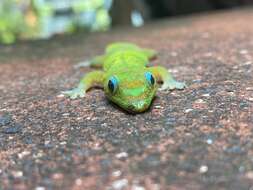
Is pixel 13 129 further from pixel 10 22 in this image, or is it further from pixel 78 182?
pixel 10 22

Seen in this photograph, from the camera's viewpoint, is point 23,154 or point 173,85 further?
point 173,85

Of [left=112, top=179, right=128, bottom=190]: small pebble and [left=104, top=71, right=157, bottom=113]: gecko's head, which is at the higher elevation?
[left=104, top=71, right=157, bottom=113]: gecko's head

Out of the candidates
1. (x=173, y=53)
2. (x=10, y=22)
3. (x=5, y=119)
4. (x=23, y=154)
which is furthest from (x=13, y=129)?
(x=10, y=22)

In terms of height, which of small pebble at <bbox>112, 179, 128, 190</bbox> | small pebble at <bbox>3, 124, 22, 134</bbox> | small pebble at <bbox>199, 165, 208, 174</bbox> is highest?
small pebble at <bbox>199, 165, 208, 174</bbox>

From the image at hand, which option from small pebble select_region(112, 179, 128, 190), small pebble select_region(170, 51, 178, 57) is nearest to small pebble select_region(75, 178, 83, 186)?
small pebble select_region(112, 179, 128, 190)

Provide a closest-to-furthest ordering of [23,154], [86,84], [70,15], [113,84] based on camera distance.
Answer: [23,154], [113,84], [86,84], [70,15]

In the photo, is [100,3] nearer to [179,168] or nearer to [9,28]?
[9,28]

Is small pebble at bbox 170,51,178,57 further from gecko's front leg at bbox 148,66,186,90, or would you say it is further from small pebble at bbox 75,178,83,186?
small pebble at bbox 75,178,83,186
